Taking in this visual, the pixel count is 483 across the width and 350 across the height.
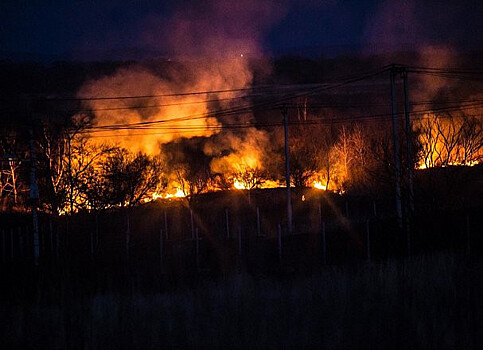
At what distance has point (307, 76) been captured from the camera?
104 meters

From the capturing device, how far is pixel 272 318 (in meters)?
7.37

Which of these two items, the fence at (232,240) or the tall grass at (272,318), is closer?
the tall grass at (272,318)

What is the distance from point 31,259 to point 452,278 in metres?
16.7

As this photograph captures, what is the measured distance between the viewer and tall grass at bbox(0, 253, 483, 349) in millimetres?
6719

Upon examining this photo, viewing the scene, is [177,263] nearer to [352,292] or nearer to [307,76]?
[352,292]

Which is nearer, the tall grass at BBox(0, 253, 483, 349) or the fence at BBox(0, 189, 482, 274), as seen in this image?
the tall grass at BBox(0, 253, 483, 349)

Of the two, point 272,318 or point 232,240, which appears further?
point 232,240

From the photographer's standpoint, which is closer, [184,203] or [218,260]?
[218,260]

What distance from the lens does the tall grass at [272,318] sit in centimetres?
672

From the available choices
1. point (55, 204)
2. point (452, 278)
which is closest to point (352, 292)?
point (452, 278)

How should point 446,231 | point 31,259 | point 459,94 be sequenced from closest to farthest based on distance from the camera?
point 446,231 → point 31,259 → point 459,94

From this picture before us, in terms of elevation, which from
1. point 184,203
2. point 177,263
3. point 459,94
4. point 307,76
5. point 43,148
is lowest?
point 177,263

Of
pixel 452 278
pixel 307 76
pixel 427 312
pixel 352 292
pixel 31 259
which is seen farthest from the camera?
pixel 307 76

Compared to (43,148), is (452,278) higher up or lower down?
lower down
